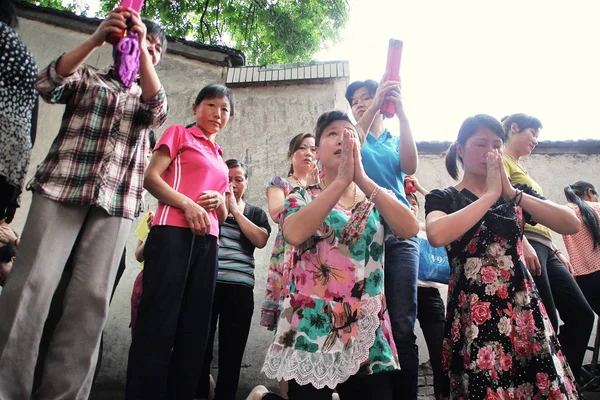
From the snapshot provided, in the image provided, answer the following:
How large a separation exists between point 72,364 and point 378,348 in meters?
1.17

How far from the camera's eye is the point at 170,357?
207cm

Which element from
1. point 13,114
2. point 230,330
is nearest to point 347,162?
point 13,114

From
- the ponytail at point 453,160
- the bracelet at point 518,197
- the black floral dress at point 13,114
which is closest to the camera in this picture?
the black floral dress at point 13,114

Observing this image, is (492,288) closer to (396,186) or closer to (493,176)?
(493,176)

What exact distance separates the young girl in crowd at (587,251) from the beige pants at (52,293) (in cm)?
397

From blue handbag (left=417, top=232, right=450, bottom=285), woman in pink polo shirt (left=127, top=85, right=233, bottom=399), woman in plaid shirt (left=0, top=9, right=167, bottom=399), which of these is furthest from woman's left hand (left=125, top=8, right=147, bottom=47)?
blue handbag (left=417, top=232, right=450, bottom=285)

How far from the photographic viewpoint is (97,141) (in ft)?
6.49

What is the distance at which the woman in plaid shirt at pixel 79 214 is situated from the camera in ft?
5.26

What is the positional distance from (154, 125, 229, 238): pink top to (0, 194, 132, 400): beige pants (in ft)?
1.71

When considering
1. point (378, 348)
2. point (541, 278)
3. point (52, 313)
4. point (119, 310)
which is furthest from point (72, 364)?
point (119, 310)

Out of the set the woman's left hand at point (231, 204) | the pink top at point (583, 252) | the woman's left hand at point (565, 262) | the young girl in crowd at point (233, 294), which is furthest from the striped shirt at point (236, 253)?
the pink top at point (583, 252)

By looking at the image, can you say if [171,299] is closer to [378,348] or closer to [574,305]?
[378,348]

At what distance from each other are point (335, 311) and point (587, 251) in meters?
3.39

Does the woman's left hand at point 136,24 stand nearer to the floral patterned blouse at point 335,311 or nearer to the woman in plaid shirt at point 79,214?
the woman in plaid shirt at point 79,214
